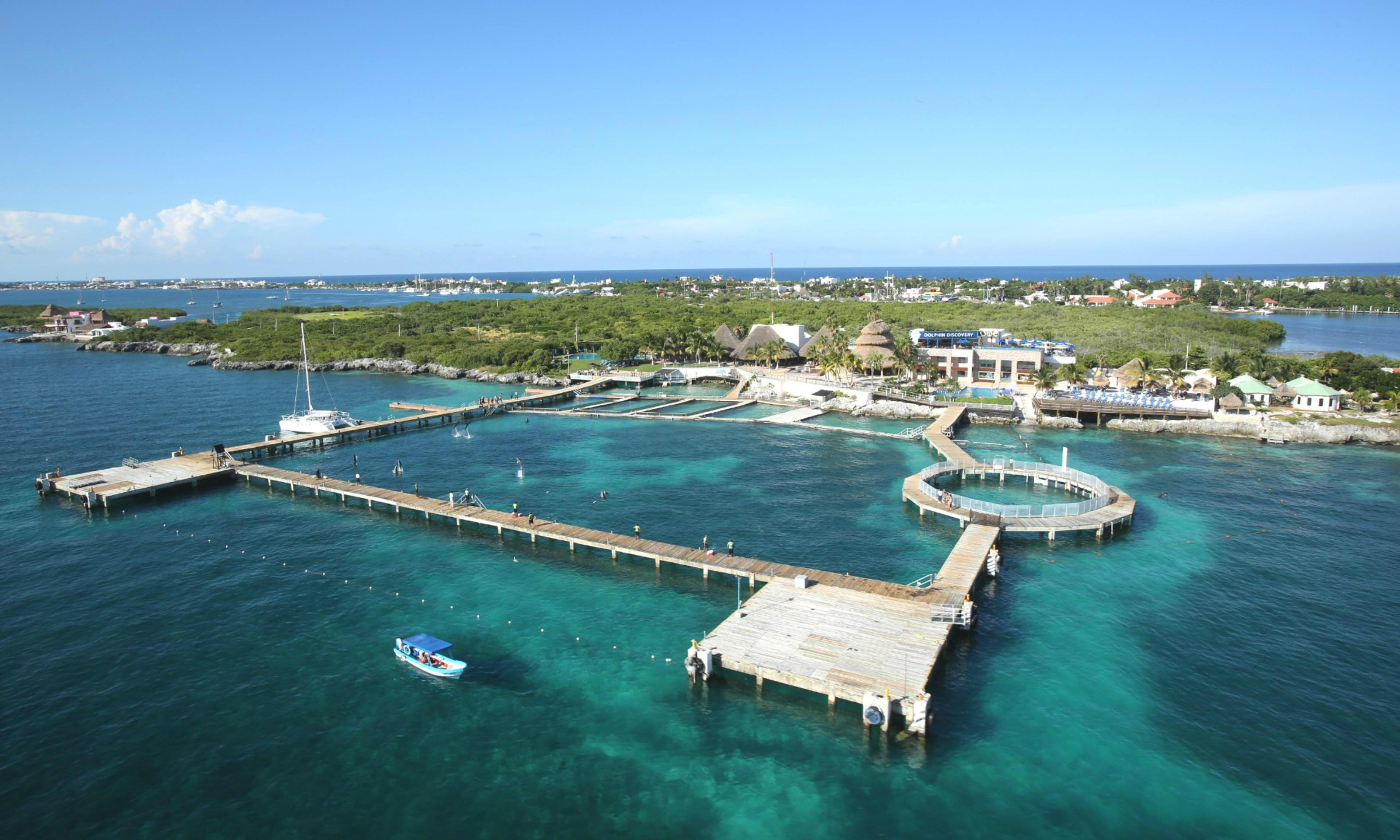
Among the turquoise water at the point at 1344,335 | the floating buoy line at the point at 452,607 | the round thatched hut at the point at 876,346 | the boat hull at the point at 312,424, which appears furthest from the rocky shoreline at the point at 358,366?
the turquoise water at the point at 1344,335

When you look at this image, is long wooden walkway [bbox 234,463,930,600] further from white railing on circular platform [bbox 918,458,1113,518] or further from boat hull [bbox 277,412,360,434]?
white railing on circular platform [bbox 918,458,1113,518]


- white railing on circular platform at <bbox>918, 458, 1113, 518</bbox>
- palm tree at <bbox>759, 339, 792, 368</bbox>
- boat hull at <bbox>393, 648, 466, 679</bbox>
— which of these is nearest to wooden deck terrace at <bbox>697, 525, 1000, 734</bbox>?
boat hull at <bbox>393, 648, 466, 679</bbox>

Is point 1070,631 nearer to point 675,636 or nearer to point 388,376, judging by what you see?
point 675,636

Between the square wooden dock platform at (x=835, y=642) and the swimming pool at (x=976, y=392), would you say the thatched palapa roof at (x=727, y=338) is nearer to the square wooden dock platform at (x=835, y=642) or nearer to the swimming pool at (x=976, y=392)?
the swimming pool at (x=976, y=392)

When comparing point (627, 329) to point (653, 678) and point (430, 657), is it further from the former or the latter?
point (653, 678)

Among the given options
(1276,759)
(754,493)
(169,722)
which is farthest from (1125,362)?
(169,722)

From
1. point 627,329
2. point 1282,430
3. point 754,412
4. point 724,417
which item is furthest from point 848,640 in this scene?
point 627,329
